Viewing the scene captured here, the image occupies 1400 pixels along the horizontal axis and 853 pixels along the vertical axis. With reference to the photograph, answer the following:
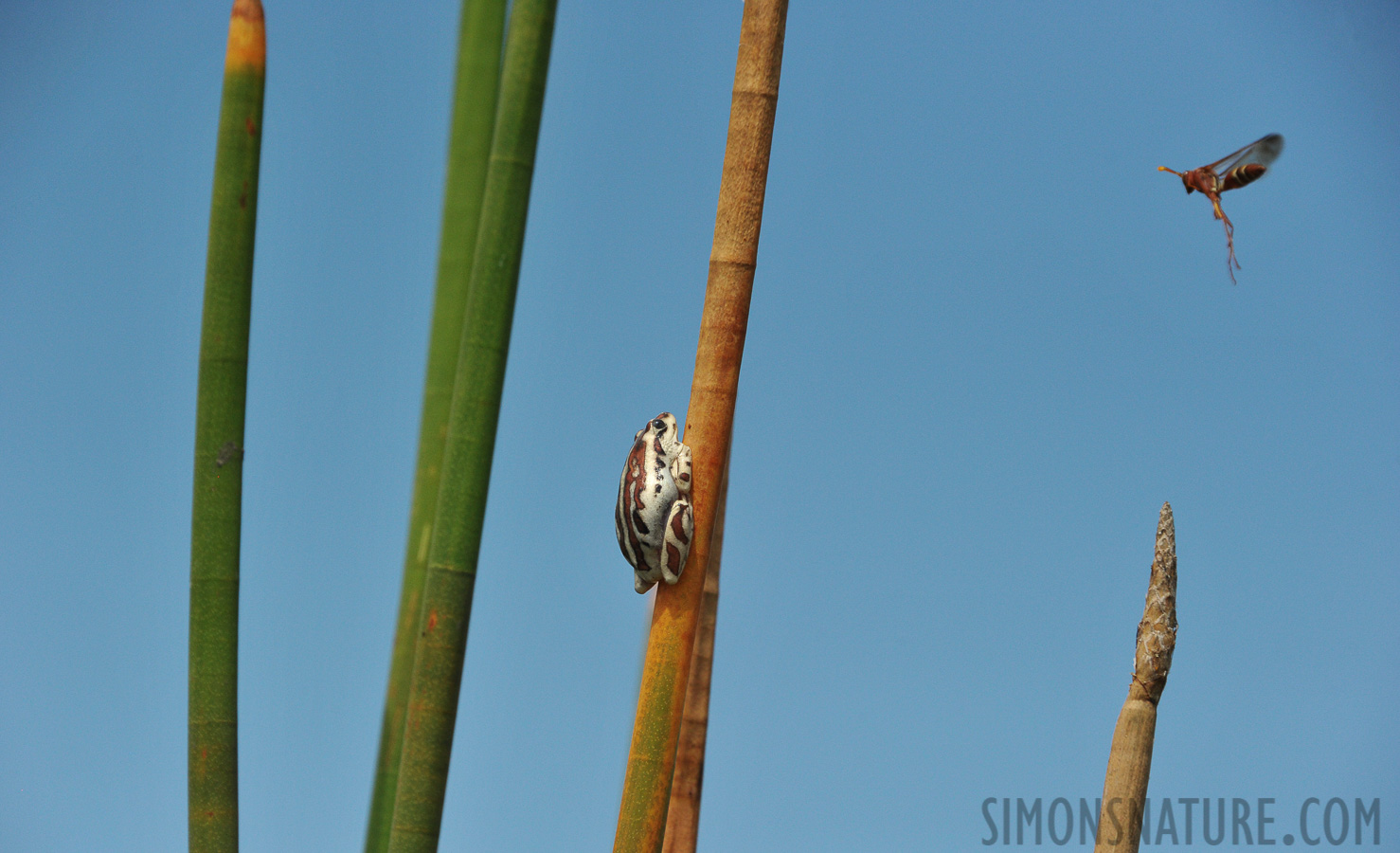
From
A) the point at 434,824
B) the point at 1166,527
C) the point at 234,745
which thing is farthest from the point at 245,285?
the point at 1166,527

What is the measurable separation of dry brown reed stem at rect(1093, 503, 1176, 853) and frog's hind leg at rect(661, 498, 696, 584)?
1.43 m

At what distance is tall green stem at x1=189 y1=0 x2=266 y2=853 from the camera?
398cm

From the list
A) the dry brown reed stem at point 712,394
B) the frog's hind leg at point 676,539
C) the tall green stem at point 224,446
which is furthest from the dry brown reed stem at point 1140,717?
the tall green stem at point 224,446

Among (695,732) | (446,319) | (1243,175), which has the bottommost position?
(695,732)

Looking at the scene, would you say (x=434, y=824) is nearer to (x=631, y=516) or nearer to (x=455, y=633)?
(x=455, y=633)

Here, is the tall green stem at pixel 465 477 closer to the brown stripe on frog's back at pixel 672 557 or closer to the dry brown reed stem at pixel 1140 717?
the brown stripe on frog's back at pixel 672 557

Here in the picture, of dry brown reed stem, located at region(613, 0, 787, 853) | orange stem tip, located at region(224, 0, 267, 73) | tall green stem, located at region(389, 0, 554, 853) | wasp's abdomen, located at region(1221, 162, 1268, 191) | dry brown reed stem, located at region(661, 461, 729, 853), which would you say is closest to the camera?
tall green stem, located at region(389, 0, 554, 853)

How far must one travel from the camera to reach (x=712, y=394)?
4000 mm

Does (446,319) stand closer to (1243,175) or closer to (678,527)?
(678,527)

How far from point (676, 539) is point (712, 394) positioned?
458 mm

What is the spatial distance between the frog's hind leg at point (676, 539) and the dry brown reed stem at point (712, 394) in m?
0.05

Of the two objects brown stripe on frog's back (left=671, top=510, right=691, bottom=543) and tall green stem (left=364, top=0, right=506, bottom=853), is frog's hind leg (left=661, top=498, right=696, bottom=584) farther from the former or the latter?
tall green stem (left=364, top=0, right=506, bottom=853)

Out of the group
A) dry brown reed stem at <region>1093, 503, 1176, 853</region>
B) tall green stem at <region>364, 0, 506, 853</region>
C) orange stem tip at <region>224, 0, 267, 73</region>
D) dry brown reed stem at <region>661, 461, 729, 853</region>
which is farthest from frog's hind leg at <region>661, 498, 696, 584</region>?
orange stem tip at <region>224, 0, 267, 73</region>

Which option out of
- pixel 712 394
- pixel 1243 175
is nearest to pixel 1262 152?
pixel 1243 175
